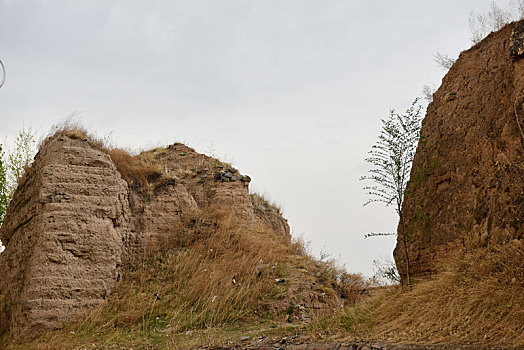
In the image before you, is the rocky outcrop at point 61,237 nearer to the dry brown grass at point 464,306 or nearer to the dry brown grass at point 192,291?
the dry brown grass at point 192,291

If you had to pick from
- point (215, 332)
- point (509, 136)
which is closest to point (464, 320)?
point (509, 136)

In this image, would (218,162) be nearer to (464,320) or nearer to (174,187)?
(174,187)

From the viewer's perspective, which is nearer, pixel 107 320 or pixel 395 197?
pixel 395 197

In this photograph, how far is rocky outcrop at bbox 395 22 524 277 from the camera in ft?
23.8

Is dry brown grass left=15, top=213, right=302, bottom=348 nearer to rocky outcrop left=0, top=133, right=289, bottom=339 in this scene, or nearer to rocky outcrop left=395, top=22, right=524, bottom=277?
rocky outcrop left=0, top=133, right=289, bottom=339

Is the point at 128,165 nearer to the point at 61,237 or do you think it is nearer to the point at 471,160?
the point at 61,237

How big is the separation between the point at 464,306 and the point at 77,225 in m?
9.53

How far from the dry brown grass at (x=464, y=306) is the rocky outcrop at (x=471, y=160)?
0.39 metres

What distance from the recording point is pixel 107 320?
11.7m

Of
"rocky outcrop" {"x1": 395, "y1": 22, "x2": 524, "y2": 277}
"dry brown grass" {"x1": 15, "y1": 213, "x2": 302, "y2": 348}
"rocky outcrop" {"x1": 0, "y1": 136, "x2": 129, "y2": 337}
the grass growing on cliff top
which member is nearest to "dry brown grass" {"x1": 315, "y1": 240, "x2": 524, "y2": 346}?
"rocky outcrop" {"x1": 395, "y1": 22, "x2": 524, "y2": 277}

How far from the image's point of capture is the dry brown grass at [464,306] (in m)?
5.98

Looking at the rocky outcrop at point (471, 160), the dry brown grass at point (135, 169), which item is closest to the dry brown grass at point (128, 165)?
the dry brown grass at point (135, 169)

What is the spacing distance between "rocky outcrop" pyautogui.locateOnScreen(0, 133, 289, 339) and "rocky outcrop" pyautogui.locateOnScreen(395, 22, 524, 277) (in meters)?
7.43

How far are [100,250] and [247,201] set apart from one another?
204 inches
